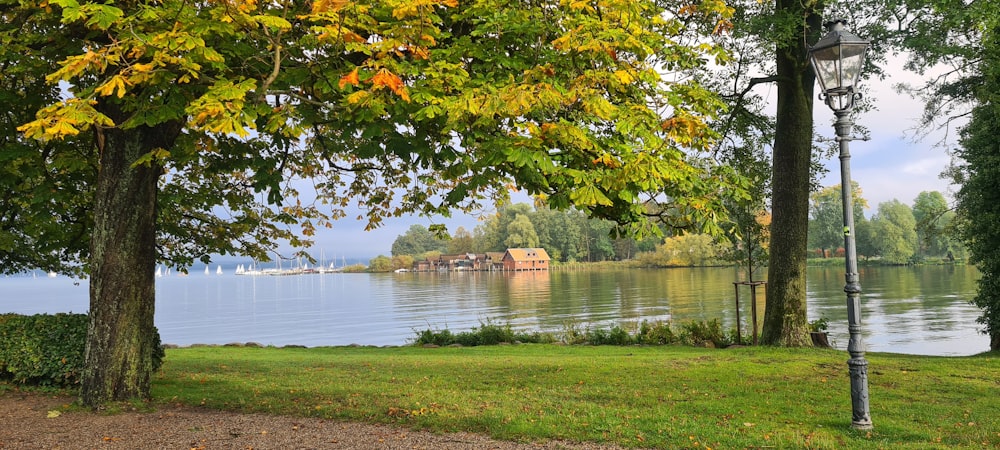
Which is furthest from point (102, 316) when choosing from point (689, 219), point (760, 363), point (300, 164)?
point (760, 363)

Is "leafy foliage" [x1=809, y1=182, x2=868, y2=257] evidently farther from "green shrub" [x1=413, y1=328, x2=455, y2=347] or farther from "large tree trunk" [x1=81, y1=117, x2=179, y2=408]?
"large tree trunk" [x1=81, y1=117, x2=179, y2=408]

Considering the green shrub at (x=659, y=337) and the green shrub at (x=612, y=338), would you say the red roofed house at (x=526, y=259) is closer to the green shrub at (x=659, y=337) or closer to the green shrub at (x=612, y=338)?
the green shrub at (x=612, y=338)

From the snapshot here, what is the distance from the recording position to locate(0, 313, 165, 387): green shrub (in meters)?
10.4

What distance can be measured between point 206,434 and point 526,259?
121 m

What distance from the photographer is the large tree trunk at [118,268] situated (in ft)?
29.1

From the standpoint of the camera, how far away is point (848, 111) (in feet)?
25.3

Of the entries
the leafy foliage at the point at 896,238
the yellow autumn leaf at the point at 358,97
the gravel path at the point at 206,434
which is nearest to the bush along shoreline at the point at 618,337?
the gravel path at the point at 206,434

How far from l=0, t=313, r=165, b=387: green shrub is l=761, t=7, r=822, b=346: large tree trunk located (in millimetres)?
13011

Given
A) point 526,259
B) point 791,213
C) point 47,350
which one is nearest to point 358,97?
point 47,350

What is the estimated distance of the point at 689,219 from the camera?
790cm

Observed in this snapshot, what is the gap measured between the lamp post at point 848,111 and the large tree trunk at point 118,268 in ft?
28.0

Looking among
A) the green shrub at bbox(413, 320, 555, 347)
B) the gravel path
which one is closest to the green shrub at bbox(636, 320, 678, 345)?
the green shrub at bbox(413, 320, 555, 347)

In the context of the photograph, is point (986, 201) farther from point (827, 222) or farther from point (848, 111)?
point (827, 222)

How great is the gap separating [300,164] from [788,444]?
9694 mm
